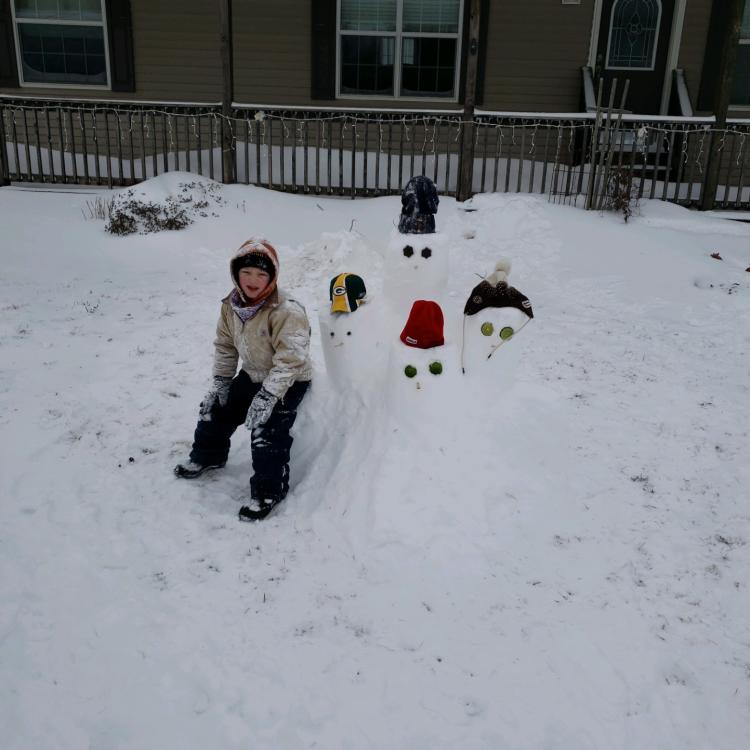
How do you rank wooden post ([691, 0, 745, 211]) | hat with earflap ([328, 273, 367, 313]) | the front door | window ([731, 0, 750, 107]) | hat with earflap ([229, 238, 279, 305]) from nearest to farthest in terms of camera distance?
hat with earflap ([229, 238, 279, 305]) → hat with earflap ([328, 273, 367, 313]) → wooden post ([691, 0, 745, 211]) → the front door → window ([731, 0, 750, 107])

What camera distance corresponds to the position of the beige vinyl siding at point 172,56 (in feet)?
36.4

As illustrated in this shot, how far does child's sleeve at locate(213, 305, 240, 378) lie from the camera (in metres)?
3.68

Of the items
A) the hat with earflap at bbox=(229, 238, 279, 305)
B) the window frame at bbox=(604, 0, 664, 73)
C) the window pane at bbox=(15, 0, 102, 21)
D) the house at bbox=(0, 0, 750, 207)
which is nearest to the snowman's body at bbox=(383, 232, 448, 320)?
the hat with earflap at bbox=(229, 238, 279, 305)

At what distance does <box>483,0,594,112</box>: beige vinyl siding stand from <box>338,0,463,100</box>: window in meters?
0.68

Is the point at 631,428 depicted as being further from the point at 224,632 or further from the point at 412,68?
the point at 412,68

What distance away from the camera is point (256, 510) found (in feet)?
11.3

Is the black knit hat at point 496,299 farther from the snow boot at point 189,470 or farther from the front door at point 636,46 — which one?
the front door at point 636,46

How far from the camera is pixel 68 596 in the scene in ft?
9.43

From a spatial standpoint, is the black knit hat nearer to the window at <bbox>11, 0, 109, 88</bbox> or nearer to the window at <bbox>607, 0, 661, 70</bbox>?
the window at <bbox>607, 0, 661, 70</bbox>

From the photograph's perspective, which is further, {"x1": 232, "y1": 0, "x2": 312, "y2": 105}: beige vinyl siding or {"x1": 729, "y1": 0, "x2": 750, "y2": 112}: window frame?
{"x1": 729, "y1": 0, "x2": 750, "y2": 112}: window frame

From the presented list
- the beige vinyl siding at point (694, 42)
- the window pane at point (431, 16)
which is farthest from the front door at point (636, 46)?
the window pane at point (431, 16)

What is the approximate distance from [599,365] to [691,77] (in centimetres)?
815

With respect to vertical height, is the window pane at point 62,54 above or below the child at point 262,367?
above

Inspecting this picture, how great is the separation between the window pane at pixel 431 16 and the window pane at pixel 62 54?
5151mm
